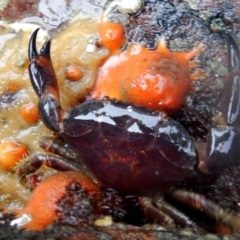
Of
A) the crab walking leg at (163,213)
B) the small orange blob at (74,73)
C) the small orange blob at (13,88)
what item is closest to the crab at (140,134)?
the crab walking leg at (163,213)

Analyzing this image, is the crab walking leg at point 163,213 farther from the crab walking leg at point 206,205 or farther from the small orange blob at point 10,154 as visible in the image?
the small orange blob at point 10,154

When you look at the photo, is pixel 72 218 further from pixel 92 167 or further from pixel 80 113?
pixel 80 113

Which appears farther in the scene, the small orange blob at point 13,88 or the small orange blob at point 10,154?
the small orange blob at point 13,88

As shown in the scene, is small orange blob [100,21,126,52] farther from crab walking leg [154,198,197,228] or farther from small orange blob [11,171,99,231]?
crab walking leg [154,198,197,228]

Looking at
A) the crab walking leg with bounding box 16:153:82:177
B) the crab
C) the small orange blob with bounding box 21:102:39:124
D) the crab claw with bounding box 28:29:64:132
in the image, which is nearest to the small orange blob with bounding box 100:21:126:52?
the crab

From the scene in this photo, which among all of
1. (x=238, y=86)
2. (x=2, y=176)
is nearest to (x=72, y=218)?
(x=2, y=176)

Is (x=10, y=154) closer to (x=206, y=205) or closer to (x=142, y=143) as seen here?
(x=142, y=143)
